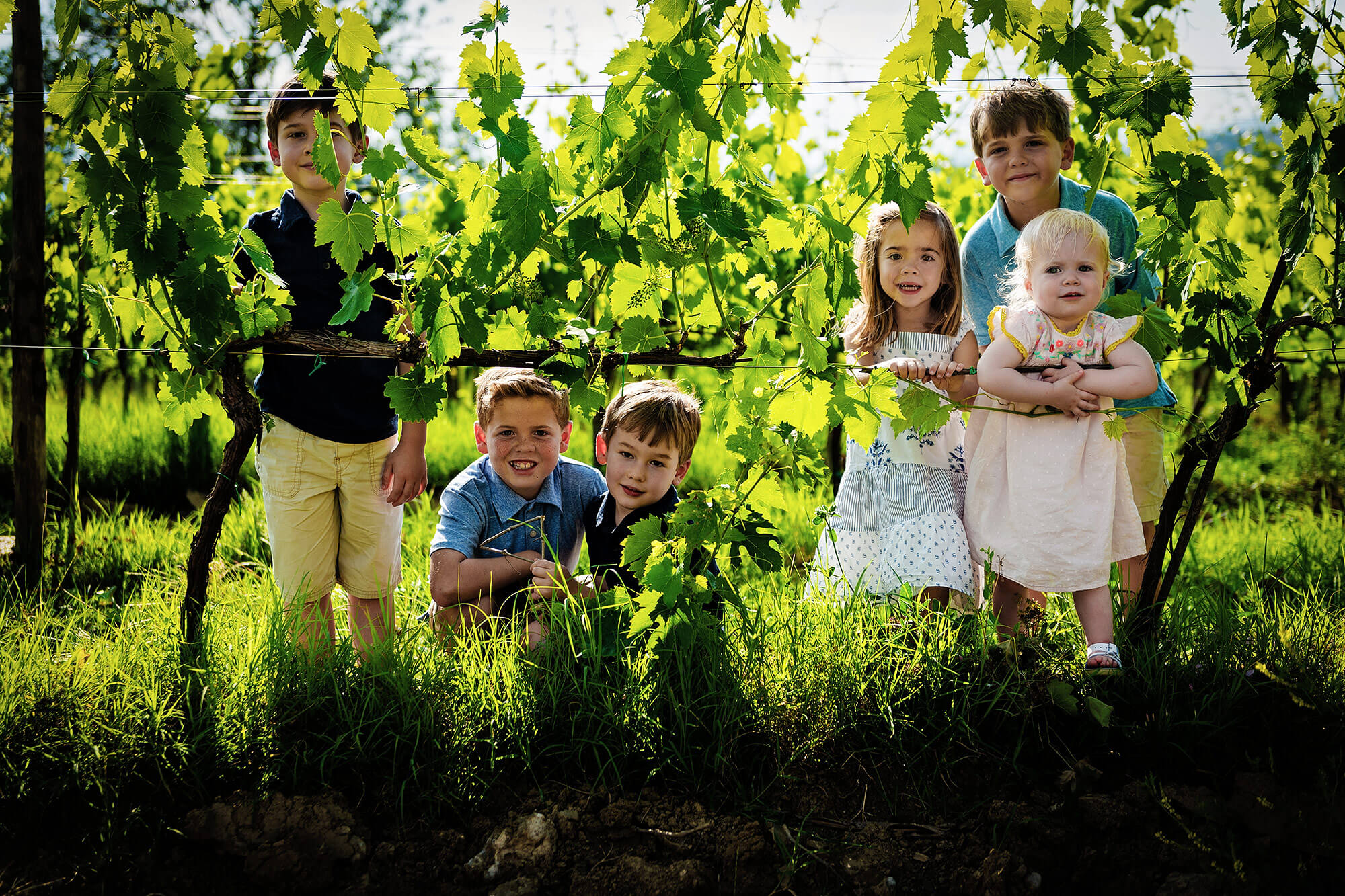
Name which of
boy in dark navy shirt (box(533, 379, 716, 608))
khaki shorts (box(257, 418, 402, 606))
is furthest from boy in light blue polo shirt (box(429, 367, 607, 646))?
khaki shorts (box(257, 418, 402, 606))

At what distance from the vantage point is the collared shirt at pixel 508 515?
234 cm

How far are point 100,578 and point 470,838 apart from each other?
2.10 meters

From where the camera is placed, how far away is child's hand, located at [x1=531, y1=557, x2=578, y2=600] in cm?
220

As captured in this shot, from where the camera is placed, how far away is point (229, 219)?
14.5 ft

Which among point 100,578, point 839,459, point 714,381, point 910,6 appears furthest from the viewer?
point 714,381

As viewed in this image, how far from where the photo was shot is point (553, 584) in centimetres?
218

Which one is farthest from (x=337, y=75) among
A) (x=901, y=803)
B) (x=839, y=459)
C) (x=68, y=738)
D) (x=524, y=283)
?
(x=839, y=459)

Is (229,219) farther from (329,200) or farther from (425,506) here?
(329,200)

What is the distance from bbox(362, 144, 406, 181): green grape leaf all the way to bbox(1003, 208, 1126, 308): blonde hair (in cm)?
139

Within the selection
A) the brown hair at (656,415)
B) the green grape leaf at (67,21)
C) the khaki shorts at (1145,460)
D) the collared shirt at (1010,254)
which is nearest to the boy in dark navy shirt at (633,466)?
the brown hair at (656,415)

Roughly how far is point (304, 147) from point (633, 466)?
3.61 ft

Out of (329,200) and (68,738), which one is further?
(68,738)

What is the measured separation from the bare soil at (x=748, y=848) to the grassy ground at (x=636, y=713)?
6 centimetres

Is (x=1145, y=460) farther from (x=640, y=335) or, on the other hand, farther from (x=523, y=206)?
(x=523, y=206)
